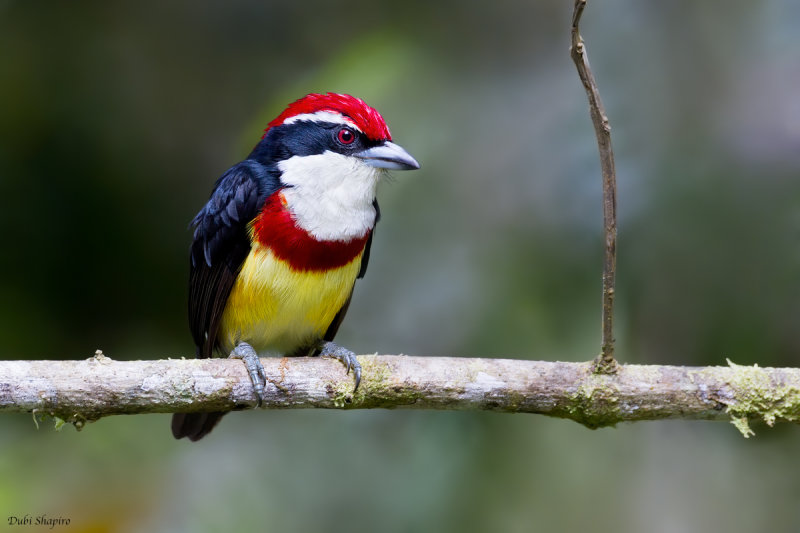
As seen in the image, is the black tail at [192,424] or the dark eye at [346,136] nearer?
the dark eye at [346,136]

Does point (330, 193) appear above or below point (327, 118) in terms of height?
below

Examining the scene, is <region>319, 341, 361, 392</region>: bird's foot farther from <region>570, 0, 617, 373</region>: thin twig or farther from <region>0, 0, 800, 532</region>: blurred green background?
<region>0, 0, 800, 532</region>: blurred green background

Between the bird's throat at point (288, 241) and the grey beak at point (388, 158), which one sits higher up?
the grey beak at point (388, 158)

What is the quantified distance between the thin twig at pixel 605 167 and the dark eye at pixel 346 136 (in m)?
1.10

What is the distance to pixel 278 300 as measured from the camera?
314 centimetres

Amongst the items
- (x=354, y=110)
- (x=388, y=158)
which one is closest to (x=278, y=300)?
(x=388, y=158)

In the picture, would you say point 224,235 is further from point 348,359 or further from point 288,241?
Result: point 348,359

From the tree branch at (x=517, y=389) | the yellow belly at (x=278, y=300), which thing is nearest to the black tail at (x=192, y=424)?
the yellow belly at (x=278, y=300)

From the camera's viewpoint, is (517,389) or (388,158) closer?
(517,389)

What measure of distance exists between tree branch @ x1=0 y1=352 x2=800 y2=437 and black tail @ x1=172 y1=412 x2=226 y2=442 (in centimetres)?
72

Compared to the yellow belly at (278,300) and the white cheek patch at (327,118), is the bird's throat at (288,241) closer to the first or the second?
the yellow belly at (278,300)

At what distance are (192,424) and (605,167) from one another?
1990 millimetres

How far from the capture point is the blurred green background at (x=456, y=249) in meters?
→ 3.83

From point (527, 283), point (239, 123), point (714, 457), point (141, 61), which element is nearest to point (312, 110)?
point (527, 283)
